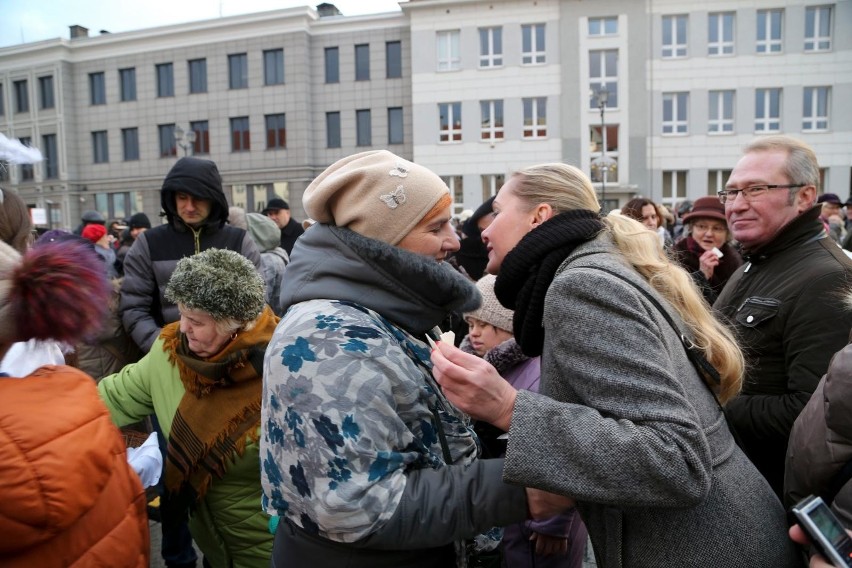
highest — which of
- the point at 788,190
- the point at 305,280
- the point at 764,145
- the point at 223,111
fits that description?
the point at 223,111

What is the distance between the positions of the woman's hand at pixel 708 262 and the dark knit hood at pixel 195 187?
3.64 metres

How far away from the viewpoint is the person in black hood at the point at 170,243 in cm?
414

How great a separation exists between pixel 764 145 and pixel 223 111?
32.2 meters

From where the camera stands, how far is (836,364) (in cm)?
145

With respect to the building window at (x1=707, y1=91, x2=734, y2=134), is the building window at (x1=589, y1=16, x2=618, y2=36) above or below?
above

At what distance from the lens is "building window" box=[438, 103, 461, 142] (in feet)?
96.3

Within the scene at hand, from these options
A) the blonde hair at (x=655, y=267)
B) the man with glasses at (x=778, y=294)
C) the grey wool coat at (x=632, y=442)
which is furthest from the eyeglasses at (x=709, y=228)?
the grey wool coat at (x=632, y=442)

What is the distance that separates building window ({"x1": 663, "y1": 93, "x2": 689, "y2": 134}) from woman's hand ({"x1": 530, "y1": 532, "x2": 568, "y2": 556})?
29057 millimetres

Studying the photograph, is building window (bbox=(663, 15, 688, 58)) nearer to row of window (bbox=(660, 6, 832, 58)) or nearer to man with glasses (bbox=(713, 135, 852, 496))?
row of window (bbox=(660, 6, 832, 58))

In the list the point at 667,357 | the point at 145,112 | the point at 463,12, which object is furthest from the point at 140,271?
the point at 145,112

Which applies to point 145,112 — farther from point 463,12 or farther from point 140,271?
point 140,271

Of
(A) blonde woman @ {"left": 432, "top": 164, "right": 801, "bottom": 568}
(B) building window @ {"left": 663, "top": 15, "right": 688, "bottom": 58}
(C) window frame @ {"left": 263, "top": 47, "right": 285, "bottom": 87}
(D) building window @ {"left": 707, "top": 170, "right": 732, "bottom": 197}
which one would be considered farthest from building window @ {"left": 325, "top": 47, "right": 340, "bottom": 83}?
(A) blonde woman @ {"left": 432, "top": 164, "right": 801, "bottom": 568}

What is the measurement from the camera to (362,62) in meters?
30.4

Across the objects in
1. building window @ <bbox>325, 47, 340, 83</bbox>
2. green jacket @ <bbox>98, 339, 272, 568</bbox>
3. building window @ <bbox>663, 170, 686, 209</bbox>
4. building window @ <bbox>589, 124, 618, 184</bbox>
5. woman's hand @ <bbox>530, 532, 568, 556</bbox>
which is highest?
building window @ <bbox>325, 47, 340, 83</bbox>
